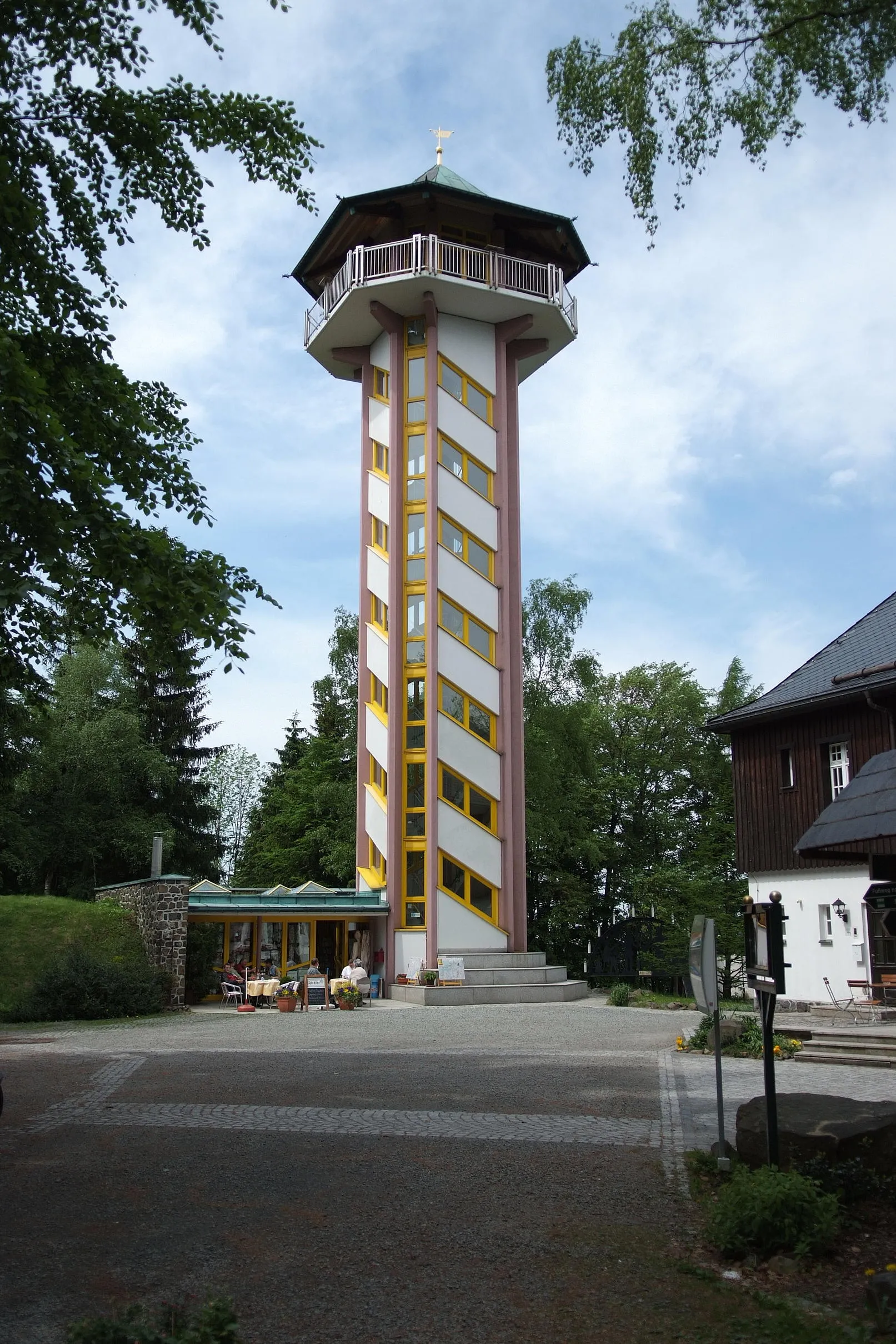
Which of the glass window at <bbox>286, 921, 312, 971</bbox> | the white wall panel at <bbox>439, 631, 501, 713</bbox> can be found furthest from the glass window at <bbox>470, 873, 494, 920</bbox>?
the white wall panel at <bbox>439, 631, 501, 713</bbox>

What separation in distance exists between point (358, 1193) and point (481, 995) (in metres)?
19.8

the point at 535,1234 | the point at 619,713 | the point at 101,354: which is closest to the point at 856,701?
the point at 101,354

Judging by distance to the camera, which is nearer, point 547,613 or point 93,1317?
point 93,1317

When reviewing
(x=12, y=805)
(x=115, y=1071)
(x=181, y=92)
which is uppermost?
(x=181, y=92)

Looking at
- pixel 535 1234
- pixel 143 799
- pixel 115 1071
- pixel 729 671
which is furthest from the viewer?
pixel 729 671

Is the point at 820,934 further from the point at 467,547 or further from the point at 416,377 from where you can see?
the point at 416,377

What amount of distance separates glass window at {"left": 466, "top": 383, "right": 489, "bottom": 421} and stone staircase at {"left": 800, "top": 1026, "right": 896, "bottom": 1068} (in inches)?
823

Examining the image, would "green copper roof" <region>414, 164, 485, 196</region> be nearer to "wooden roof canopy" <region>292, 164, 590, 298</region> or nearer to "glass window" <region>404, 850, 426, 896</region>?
"wooden roof canopy" <region>292, 164, 590, 298</region>

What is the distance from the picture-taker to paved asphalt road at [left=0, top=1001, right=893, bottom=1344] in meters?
5.17

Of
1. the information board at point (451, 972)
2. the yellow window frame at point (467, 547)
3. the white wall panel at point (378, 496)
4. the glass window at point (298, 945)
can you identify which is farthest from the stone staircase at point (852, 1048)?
the white wall panel at point (378, 496)

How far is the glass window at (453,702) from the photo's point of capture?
30.3 metres

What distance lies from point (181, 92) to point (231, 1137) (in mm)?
9228

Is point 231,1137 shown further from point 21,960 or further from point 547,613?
point 547,613

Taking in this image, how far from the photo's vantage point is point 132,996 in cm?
2208
